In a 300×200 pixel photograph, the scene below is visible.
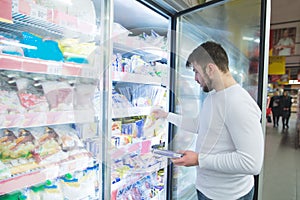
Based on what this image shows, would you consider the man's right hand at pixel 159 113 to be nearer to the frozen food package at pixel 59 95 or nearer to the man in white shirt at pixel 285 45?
the frozen food package at pixel 59 95

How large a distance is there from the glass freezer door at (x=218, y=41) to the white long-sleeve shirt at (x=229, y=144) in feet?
1.27

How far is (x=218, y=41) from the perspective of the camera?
175 centimetres

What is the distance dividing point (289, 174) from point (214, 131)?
350cm

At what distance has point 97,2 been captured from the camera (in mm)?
1216

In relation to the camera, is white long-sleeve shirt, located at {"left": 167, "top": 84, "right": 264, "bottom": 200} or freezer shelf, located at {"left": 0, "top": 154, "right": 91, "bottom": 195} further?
white long-sleeve shirt, located at {"left": 167, "top": 84, "right": 264, "bottom": 200}

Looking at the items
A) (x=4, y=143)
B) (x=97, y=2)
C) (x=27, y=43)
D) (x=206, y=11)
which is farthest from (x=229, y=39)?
(x=4, y=143)

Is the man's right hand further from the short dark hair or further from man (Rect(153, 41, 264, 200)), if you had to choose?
the short dark hair

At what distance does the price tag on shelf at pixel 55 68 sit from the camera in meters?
0.92

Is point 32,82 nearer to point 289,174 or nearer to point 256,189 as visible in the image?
point 256,189

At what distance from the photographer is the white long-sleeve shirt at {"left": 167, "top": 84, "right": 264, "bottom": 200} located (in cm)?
93

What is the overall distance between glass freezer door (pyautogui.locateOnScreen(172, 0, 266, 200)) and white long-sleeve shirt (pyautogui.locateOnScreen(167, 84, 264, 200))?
386 millimetres

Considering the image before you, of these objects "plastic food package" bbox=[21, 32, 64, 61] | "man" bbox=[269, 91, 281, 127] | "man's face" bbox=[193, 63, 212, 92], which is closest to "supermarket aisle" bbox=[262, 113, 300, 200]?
"man's face" bbox=[193, 63, 212, 92]

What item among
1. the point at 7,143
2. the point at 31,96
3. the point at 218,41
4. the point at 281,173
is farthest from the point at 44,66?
the point at 281,173

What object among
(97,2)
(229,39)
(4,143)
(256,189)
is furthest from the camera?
(229,39)
